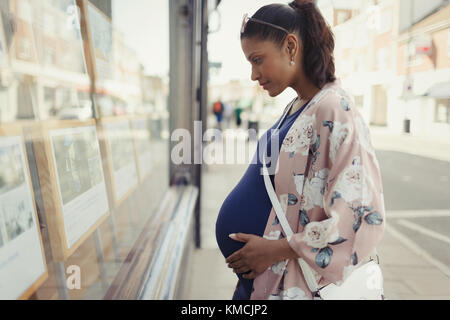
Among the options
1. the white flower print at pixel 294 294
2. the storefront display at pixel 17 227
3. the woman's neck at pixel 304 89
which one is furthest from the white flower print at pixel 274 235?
the storefront display at pixel 17 227

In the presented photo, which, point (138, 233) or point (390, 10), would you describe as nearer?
point (390, 10)

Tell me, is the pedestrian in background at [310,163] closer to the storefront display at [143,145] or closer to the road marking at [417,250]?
the road marking at [417,250]

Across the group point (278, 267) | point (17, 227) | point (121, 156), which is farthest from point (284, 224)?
point (121, 156)

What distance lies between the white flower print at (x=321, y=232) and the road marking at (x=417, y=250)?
301 millimetres

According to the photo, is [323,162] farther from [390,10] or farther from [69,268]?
[69,268]

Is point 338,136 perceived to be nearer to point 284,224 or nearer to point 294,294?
point 284,224

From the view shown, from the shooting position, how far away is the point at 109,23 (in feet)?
4.95

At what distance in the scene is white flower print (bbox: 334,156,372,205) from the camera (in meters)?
0.61

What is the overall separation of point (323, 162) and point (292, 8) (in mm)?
283

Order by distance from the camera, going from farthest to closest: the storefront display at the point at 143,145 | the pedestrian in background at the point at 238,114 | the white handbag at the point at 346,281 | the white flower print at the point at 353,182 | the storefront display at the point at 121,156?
1. the storefront display at the point at 143,145
2. the storefront display at the point at 121,156
3. the pedestrian in background at the point at 238,114
4. the white handbag at the point at 346,281
5. the white flower print at the point at 353,182

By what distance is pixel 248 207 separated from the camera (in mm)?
793

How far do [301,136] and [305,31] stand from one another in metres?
0.19

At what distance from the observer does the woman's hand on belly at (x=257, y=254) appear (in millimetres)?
710
